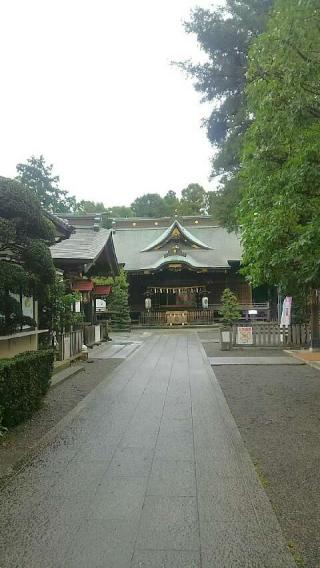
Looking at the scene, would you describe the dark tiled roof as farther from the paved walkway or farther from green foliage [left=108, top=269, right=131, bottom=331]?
green foliage [left=108, top=269, right=131, bottom=331]

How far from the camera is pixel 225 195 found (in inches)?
775

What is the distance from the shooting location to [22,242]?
695 centimetres

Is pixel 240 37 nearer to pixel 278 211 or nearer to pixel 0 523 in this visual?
pixel 278 211

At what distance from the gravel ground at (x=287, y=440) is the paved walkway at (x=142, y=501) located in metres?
0.15

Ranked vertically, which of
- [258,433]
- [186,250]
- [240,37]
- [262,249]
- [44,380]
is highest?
[240,37]

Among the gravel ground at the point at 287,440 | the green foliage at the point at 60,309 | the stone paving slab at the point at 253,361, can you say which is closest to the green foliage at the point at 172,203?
the stone paving slab at the point at 253,361

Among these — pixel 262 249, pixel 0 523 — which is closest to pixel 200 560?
pixel 0 523

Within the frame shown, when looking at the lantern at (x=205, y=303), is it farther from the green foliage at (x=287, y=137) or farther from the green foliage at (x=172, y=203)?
the green foliage at (x=287, y=137)

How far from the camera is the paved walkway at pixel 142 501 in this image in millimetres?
2920

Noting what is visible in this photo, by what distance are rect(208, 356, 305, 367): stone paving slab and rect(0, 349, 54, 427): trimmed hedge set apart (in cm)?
686

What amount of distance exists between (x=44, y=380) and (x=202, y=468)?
3454 mm

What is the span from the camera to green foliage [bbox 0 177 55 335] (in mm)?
6387

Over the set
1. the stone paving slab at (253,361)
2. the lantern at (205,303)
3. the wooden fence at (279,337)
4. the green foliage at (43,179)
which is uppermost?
the green foliage at (43,179)

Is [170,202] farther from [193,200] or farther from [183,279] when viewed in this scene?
[183,279]
